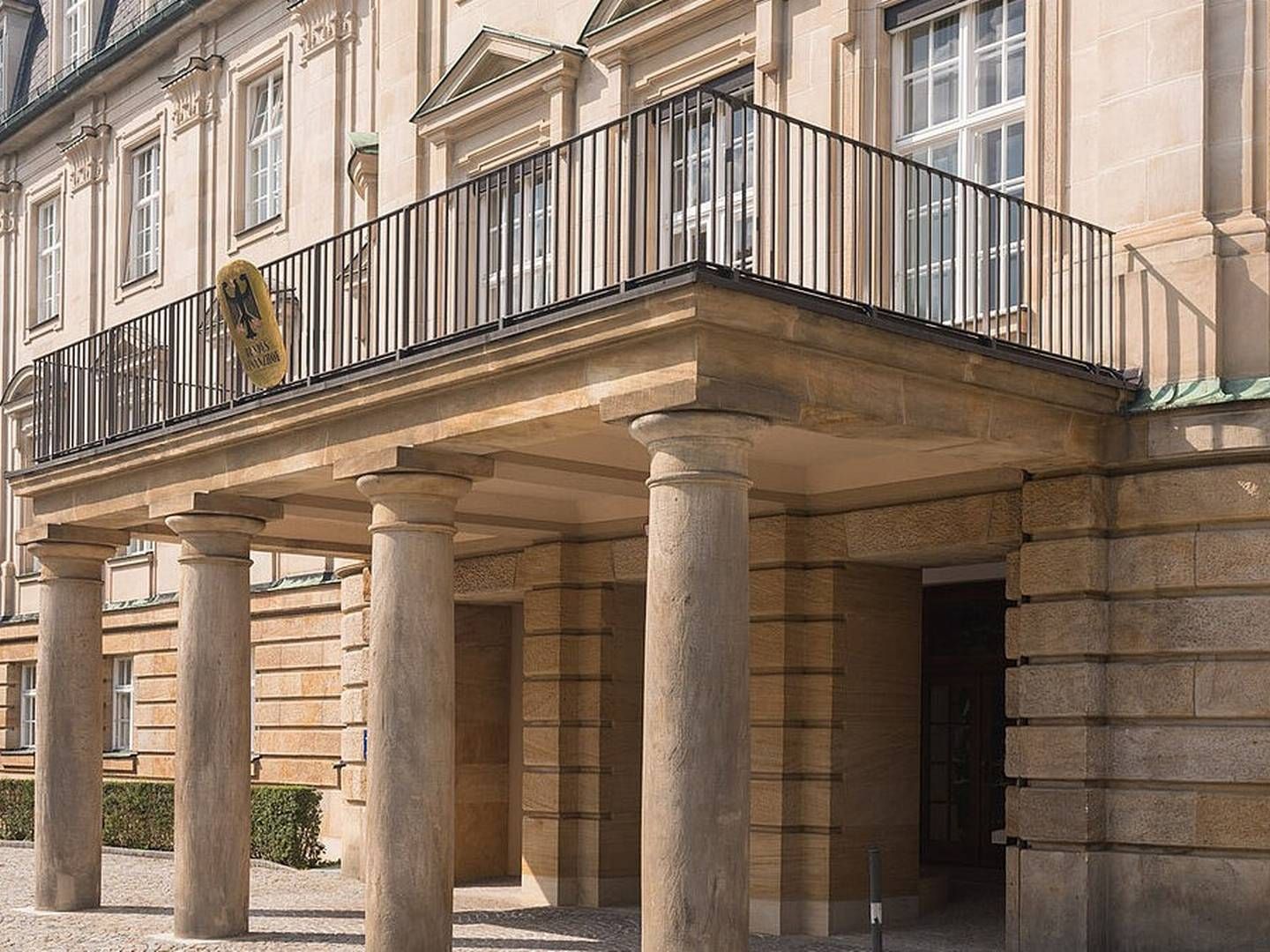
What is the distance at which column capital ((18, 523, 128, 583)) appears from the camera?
17.2 metres

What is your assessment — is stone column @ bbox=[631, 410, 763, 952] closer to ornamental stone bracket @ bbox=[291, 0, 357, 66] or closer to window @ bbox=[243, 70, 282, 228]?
ornamental stone bracket @ bbox=[291, 0, 357, 66]

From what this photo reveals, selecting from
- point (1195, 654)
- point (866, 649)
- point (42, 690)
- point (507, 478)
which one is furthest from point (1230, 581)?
point (42, 690)

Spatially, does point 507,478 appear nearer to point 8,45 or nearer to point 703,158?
point 703,158

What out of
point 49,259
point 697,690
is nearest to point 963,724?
point 697,690

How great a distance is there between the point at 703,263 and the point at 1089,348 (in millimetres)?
3874

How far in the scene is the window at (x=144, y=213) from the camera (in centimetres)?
2848

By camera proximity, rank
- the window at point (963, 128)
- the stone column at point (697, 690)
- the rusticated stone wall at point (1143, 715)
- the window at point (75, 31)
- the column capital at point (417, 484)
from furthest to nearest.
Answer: the window at point (75, 31)
the window at point (963, 128)
the column capital at point (417, 484)
the rusticated stone wall at point (1143, 715)
the stone column at point (697, 690)

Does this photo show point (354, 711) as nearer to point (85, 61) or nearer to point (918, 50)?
point (918, 50)

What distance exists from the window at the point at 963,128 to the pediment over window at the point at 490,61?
4.09 m

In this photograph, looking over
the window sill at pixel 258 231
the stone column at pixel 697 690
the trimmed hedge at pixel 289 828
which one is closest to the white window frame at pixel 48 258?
the window sill at pixel 258 231

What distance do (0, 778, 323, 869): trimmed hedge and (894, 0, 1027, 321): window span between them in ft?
36.9

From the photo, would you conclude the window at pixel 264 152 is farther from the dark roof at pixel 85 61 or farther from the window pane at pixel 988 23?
the window pane at pixel 988 23

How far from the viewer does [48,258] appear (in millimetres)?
32156

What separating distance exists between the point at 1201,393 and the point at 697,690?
4.10 metres
